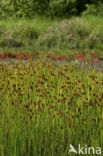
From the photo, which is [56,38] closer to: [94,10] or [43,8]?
[94,10]

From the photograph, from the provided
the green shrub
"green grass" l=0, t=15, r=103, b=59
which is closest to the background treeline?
the green shrub

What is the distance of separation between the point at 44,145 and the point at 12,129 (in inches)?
13.7

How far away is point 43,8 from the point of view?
1909cm

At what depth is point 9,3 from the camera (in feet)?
61.8

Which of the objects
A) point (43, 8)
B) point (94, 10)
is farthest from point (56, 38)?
point (43, 8)

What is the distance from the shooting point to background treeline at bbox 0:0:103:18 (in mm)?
18312

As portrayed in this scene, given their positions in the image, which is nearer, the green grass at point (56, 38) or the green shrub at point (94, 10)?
the green grass at point (56, 38)

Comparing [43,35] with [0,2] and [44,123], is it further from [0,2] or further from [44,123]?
[44,123]

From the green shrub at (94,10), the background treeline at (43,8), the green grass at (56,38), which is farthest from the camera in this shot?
the background treeline at (43,8)

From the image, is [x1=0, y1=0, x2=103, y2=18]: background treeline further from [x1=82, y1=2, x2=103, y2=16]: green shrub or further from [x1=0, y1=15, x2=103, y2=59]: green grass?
[x1=0, y1=15, x2=103, y2=59]: green grass

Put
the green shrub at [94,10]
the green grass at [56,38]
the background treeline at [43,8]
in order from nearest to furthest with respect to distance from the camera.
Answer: the green grass at [56,38]
the green shrub at [94,10]
the background treeline at [43,8]

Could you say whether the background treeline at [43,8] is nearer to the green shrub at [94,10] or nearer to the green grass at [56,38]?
the green shrub at [94,10]

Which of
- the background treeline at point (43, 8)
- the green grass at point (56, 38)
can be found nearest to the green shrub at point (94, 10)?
the background treeline at point (43, 8)

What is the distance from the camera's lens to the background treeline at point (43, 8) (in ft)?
60.1
